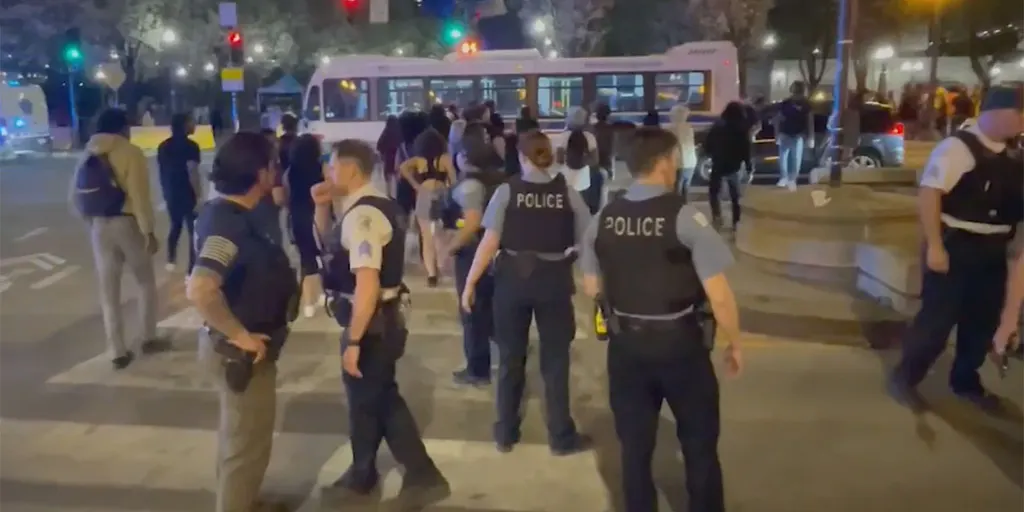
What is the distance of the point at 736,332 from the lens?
4.22 metres

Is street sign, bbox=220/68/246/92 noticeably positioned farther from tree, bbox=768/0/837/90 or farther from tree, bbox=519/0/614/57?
tree, bbox=768/0/837/90

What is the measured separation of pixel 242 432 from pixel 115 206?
3.50 m

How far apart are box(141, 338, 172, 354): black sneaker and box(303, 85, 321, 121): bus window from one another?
18.6 m

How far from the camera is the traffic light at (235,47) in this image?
1930 cm

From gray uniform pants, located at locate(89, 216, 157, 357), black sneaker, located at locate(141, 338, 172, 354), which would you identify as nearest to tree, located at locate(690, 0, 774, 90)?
black sneaker, located at locate(141, 338, 172, 354)

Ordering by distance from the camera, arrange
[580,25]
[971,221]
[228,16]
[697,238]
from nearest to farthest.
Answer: [697,238]
[971,221]
[228,16]
[580,25]

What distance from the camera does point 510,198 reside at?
561 centimetres

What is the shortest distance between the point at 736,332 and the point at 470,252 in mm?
2922

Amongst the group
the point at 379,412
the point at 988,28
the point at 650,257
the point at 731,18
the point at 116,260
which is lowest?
the point at 379,412

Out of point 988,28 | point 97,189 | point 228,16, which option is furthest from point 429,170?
point 988,28

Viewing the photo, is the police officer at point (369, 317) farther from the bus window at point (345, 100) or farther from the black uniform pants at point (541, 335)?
the bus window at point (345, 100)

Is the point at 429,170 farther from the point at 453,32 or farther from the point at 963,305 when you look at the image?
the point at 453,32

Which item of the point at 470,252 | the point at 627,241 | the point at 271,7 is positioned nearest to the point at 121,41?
the point at 271,7

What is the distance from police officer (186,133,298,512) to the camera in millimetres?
4266
